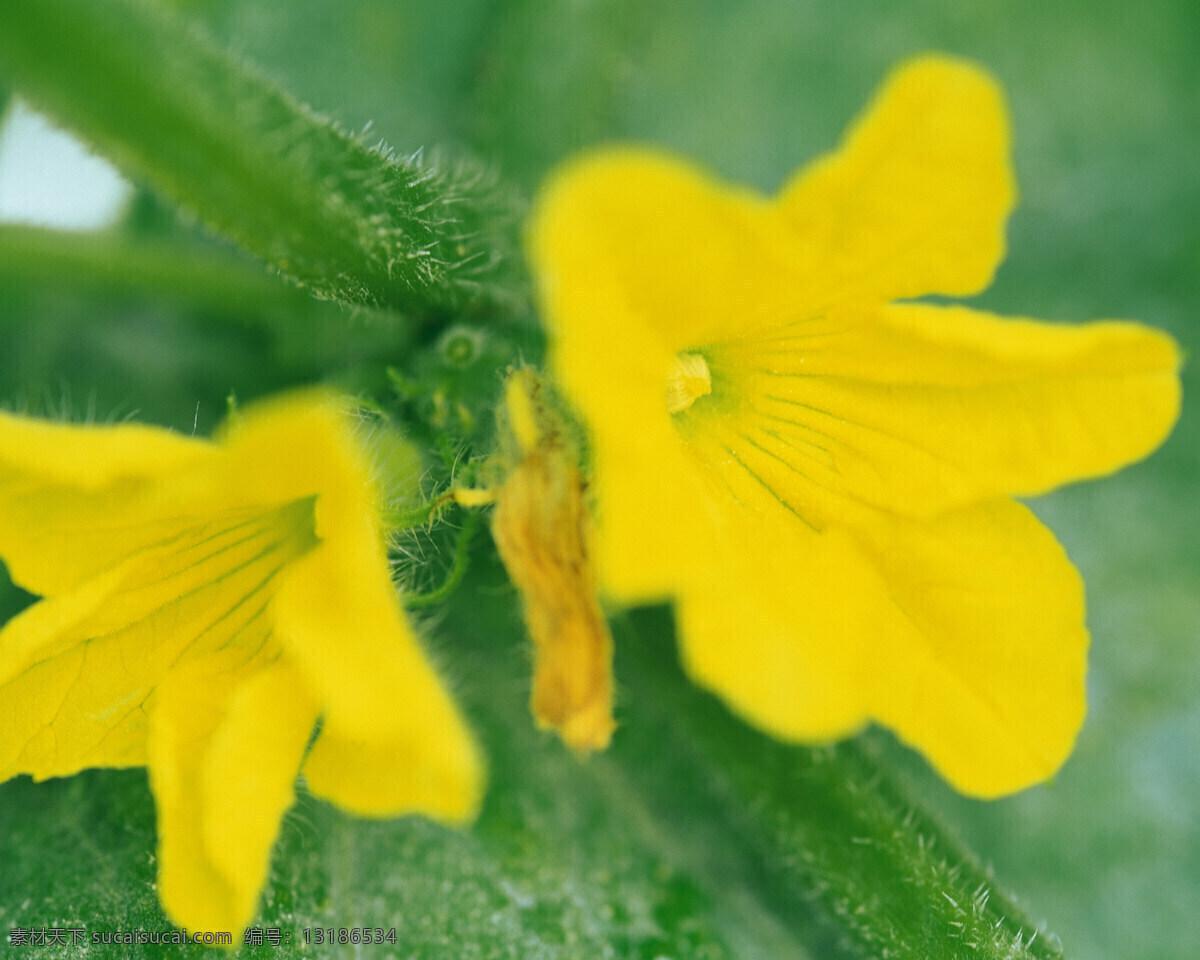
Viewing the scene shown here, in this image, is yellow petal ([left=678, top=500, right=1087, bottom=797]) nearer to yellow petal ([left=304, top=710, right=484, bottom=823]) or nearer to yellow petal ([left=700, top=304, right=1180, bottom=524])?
yellow petal ([left=700, top=304, right=1180, bottom=524])

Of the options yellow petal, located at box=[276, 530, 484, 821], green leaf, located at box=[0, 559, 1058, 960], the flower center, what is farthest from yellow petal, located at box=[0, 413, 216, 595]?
the flower center

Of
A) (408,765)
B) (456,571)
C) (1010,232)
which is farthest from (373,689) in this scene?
(1010,232)

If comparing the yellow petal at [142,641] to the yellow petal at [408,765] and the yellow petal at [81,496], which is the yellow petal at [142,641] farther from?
the yellow petal at [408,765]

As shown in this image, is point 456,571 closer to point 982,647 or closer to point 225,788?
point 225,788

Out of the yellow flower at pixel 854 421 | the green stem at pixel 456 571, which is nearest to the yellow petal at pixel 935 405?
the yellow flower at pixel 854 421

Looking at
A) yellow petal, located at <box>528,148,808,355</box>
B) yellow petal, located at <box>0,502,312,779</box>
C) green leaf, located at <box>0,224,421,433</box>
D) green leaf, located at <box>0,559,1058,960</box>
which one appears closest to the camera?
yellow petal, located at <box>528,148,808,355</box>

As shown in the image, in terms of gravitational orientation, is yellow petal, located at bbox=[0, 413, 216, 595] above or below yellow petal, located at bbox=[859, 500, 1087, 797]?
below

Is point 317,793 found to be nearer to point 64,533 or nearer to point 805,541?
point 64,533
